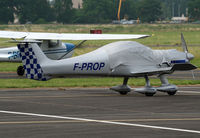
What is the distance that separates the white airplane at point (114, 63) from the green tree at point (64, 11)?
505 feet

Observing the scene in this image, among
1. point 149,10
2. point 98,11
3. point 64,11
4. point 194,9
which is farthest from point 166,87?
point 149,10

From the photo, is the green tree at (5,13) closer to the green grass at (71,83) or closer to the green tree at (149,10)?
the green tree at (149,10)

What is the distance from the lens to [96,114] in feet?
52.7

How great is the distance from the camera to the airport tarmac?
43.4ft

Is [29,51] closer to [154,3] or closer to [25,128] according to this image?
[25,128]

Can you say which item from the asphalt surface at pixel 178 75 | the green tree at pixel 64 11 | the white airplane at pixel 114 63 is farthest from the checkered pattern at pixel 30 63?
the green tree at pixel 64 11

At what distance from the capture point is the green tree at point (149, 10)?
635 feet

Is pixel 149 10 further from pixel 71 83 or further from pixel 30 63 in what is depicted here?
pixel 30 63

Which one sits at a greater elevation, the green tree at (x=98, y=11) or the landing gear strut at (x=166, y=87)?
the landing gear strut at (x=166, y=87)

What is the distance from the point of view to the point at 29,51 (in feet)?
67.5

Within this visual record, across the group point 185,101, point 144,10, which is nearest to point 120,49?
point 185,101

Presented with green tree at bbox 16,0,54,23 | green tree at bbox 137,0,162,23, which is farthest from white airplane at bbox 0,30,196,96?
green tree at bbox 137,0,162,23

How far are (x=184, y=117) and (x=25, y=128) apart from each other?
4.67m

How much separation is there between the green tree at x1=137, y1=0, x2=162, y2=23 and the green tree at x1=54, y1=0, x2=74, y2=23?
28196mm
